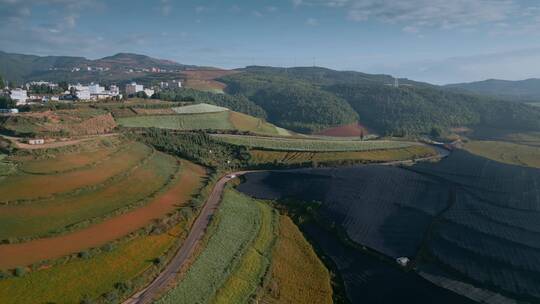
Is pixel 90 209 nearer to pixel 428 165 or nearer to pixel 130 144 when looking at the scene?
pixel 130 144

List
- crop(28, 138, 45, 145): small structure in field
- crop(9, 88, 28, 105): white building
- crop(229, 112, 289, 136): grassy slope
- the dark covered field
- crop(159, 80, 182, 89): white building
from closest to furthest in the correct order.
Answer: the dark covered field < crop(28, 138, 45, 145): small structure in field < crop(9, 88, 28, 105): white building < crop(229, 112, 289, 136): grassy slope < crop(159, 80, 182, 89): white building

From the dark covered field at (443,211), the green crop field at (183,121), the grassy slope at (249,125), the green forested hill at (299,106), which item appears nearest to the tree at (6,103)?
the green crop field at (183,121)

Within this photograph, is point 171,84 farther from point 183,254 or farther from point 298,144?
point 183,254

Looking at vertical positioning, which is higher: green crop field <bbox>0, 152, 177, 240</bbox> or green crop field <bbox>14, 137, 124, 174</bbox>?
green crop field <bbox>14, 137, 124, 174</bbox>

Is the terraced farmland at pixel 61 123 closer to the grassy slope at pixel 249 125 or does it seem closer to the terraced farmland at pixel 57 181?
the terraced farmland at pixel 57 181

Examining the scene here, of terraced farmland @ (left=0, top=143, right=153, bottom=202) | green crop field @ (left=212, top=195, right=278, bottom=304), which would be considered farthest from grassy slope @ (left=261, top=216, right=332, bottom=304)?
terraced farmland @ (left=0, top=143, right=153, bottom=202)

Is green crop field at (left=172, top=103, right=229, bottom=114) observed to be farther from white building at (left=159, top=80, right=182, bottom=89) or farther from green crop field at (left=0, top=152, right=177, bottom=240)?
white building at (left=159, top=80, right=182, bottom=89)

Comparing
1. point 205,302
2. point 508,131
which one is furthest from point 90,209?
point 508,131
